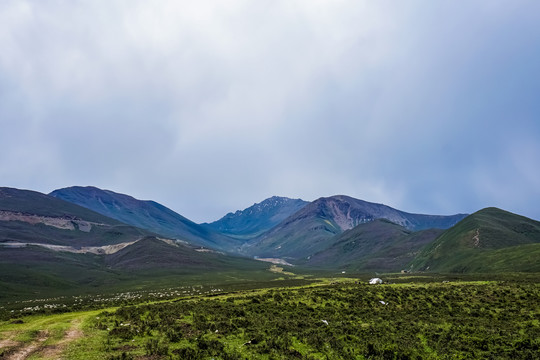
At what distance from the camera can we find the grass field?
25.0 m

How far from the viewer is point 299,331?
3089 cm

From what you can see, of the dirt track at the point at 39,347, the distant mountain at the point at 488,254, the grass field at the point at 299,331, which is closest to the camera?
the dirt track at the point at 39,347

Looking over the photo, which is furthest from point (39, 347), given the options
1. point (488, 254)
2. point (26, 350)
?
point (488, 254)

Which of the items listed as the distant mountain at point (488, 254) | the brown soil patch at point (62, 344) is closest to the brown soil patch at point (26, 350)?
the brown soil patch at point (62, 344)

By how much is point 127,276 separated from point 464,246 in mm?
195697

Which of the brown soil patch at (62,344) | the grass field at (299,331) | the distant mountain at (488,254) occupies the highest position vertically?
the distant mountain at (488,254)

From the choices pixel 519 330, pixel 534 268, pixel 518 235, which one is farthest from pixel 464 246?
pixel 519 330

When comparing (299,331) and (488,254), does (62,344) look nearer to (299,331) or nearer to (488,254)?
(299,331)

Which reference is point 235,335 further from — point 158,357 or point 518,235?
point 518,235

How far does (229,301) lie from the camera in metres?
49.8

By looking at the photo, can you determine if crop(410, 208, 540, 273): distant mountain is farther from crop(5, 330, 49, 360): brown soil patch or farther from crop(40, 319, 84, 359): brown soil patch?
crop(5, 330, 49, 360): brown soil patch

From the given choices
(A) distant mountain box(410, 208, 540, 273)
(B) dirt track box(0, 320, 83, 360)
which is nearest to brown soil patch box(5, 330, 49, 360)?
(B) dirt track box(0, 320, 83, 360)

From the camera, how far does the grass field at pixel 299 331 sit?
2503 cm

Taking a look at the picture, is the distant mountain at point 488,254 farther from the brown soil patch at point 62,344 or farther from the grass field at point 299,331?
the brown soil patch at point 62,344
